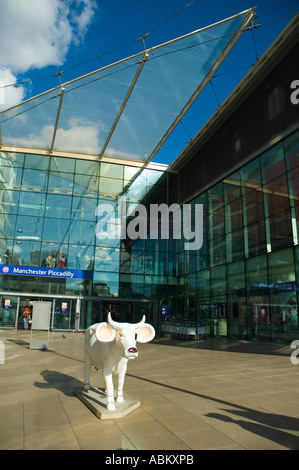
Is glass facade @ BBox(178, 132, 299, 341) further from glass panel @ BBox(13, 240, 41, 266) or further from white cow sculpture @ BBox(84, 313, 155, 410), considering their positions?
white cow sculpture @ BBox(84, 313, 155, 410)

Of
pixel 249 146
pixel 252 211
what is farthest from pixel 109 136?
pixel 252 211

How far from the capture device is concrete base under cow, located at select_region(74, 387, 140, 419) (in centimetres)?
498

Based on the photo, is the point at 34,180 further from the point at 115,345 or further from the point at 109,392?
the point at 109,392

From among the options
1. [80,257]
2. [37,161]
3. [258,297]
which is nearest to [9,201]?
[37,161]

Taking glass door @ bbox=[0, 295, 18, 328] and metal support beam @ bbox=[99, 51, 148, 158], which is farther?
glass door @ bbox=[0, 295, 18, 328]

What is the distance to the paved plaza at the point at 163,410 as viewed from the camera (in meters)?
4.11

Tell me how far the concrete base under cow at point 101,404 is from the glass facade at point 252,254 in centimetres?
1324

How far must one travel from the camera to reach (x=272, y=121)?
18.5 meters

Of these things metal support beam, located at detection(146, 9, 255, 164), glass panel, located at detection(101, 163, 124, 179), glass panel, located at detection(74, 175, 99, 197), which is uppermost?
metal support beam, located at detection(146, 9, 255, 164)

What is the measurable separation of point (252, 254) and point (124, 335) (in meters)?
16.5

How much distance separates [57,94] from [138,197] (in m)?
11.6

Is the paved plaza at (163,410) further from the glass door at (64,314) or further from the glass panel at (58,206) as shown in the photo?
the glass panel at (58,206)

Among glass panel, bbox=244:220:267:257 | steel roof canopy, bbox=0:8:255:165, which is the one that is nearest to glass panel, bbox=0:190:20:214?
steel roof canopy, bbox=0:8:255:165

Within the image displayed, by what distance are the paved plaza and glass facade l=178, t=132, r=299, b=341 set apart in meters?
7.91
